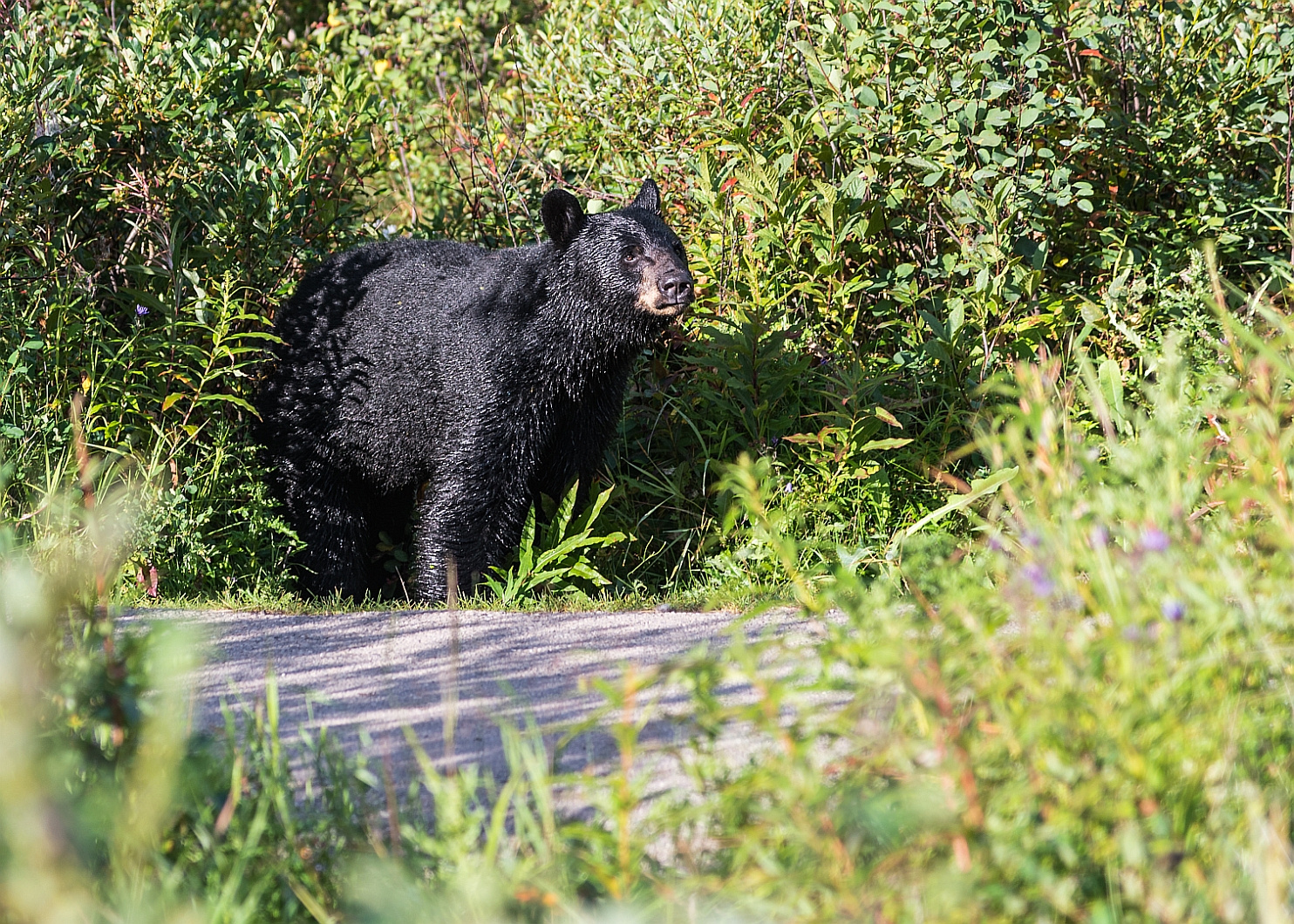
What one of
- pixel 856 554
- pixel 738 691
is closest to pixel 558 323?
pixel 856 554

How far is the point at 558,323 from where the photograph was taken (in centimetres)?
559

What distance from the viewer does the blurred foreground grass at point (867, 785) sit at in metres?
2.07

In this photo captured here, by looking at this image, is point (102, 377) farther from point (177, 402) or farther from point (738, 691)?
point (738, 691)

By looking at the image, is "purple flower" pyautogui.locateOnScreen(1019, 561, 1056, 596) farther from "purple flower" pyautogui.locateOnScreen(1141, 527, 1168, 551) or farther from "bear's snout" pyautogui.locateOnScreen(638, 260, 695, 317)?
"bear's snout" pyautogui.locateOnScreen(638, 260, 695, 317)

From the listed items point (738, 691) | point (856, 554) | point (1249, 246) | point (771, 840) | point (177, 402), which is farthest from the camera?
point (1249, 246)

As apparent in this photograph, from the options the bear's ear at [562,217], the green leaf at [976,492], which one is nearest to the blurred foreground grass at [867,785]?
the green leaf at [976,492]

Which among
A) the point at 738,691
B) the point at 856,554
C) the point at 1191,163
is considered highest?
the point at 1191,163

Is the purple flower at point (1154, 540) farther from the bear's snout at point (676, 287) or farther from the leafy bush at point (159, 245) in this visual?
the leafy bush at point (159, 245)

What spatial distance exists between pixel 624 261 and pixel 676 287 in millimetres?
288

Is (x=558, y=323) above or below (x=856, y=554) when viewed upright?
above

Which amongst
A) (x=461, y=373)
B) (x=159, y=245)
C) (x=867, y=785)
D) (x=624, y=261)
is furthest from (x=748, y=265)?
(x=867, y=785)

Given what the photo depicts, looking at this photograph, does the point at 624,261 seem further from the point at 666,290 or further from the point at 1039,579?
the point at 1039,579

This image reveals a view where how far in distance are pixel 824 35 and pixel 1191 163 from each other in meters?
1.92

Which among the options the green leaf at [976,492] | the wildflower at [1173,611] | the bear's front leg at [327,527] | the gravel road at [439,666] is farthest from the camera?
the bear's front leg at [327,527]
